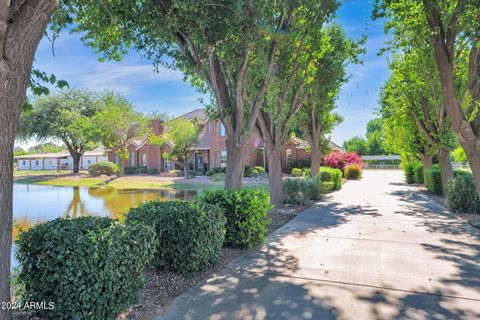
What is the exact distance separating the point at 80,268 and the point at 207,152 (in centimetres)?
3265

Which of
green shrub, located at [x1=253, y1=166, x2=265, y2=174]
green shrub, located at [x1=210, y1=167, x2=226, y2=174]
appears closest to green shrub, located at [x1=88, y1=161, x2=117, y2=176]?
green shrub, located at [x1=210, y1=167, x2=226, y2=174]

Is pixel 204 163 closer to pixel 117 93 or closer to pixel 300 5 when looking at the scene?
pixel 117 93

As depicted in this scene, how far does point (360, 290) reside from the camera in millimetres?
4566

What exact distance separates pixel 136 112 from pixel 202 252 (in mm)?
29928

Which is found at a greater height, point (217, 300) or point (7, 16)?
point (7, 16)

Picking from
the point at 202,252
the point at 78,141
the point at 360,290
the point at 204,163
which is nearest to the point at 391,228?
the point at 360,290

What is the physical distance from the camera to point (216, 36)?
22.4 ft

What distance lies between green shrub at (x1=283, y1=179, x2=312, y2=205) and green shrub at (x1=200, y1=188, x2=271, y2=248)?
6220 mm

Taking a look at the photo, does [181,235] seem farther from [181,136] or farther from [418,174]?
[181,136]

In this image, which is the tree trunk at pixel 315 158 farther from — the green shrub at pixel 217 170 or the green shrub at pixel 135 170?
the green shrub at pixel 135 170

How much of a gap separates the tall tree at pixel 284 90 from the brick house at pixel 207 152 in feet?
59.8

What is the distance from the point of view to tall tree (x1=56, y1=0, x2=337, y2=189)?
6266mm

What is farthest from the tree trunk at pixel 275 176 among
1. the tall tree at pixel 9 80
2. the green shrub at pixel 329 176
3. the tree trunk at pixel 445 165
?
the tall tree at pixel 9 80

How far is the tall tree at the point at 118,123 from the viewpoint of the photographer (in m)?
30.0
